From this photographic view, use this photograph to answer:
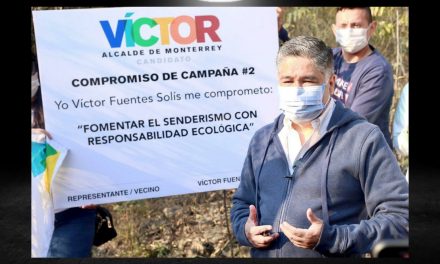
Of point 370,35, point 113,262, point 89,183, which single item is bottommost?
point 113,262

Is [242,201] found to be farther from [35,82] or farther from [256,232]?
[35,82]

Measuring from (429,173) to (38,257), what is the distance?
2.70 m

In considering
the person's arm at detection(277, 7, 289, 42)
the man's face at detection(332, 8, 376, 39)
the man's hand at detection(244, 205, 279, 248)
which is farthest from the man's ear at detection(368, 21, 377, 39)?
the man's hand at detection(244, 205, 279, 248)

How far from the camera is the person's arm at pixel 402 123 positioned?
6.24 metres

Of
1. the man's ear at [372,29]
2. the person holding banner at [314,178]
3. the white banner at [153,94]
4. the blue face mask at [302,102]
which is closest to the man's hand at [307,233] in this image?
the person holding banner at [314,178]

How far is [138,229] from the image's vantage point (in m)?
6.36

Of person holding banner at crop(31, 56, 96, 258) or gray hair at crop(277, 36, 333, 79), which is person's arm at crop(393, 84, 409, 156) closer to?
gray hair at crop(277, 36, 333, 79)

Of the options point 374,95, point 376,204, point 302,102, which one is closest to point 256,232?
point 376,204

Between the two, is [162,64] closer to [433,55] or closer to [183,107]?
[183,107]

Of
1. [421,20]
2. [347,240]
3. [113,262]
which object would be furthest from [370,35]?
[113,262]

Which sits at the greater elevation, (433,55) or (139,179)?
(433,55)

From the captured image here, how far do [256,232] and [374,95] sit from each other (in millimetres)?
1189

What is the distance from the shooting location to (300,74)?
621cm

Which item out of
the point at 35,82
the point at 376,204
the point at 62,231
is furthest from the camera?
the point at 62,231
